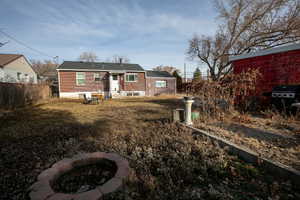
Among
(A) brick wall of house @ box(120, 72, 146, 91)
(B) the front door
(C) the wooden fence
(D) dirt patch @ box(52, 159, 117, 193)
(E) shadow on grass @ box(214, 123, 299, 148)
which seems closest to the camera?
(D) dirt patch @ box(52, 159, 117, 193)

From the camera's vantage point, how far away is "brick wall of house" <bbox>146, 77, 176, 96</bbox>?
16.4 m

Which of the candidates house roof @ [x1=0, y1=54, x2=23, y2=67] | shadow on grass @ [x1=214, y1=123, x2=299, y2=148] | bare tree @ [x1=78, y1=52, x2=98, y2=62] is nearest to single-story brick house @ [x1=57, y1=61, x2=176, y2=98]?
house roof @ [x1=0, y1=54, x2=23, y2=67]

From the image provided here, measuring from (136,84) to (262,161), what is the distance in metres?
14.1

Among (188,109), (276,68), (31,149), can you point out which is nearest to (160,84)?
(276,68)

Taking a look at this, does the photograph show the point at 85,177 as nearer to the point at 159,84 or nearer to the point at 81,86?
the point at 81,86

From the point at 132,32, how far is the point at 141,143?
41.3 feet

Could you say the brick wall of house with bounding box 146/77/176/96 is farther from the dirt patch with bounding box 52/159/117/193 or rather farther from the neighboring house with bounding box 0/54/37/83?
the dirt patch with bounding box 52/159/117/193

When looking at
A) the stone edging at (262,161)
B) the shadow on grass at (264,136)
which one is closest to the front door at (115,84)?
the shadow on grass at (264,136)

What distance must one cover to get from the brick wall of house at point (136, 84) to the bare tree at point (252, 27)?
775 cm

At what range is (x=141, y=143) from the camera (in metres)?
2.75

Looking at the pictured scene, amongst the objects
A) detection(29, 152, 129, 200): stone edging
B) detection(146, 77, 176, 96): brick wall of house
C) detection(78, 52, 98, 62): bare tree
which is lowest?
detection(29, 152, 129, 200): stone edging

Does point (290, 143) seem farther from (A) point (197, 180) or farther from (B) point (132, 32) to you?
(B) point (132, 32)

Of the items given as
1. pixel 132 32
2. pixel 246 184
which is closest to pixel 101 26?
pixel 132 32

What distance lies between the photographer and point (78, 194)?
127 centimetres
